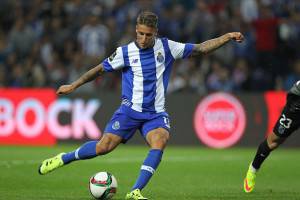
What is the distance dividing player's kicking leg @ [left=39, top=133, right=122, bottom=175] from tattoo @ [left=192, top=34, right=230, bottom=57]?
144cm

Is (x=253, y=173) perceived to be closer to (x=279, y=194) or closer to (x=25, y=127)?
(x=279, y=194)

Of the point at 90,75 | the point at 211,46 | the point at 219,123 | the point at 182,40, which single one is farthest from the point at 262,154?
the point at 182,40

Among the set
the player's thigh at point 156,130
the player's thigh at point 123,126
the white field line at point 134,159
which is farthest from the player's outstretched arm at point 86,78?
the white field line at point 134,159

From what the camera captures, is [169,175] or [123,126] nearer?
[123,126]

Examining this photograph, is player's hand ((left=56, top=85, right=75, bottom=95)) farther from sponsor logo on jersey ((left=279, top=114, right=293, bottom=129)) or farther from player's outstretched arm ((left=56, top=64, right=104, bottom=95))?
sponsor logo on jersey ((left=279, top=114, right=293, bottom=129))

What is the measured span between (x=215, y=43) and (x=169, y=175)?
3.55 m

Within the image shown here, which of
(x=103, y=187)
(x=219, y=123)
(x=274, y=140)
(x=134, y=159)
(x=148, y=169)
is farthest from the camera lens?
(x=219, y=123)

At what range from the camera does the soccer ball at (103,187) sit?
9016 millimetres

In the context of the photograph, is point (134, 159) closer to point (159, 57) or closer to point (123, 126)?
point (123, 126)

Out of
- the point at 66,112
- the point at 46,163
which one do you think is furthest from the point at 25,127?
the point at 46,163

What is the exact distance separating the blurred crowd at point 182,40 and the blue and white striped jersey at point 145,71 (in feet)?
31.5

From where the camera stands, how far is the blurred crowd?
19.6m

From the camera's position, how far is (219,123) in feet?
59.2

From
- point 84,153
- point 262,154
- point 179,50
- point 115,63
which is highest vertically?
point 179,50
